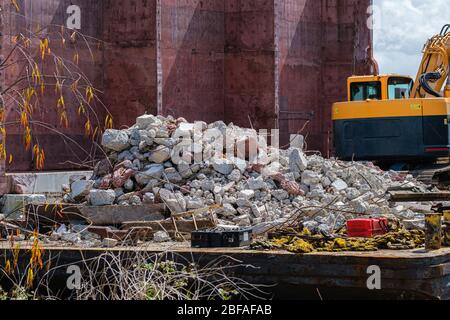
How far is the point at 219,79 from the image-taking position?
77.2 ft

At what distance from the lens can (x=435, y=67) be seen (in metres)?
21.9

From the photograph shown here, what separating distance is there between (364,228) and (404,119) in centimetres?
1117

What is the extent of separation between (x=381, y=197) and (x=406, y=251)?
396cm

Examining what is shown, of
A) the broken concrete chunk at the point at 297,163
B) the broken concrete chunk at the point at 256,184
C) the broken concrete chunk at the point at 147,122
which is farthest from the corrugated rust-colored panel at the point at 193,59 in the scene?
the broken concrete chunk at the point at 256,184

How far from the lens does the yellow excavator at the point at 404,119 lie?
68.7 feet

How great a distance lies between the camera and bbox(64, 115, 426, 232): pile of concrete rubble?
42.6 ft

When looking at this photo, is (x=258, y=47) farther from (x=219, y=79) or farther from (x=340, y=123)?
(x=340, y=123)

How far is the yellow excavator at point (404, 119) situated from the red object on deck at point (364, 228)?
1018 cm

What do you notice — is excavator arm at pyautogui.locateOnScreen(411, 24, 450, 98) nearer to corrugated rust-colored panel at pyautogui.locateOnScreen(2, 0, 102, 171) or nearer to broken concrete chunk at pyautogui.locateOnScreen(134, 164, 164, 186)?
corrugated rust-colored panel at pyautogui.locateOnScreen(2, 0, 102, 171)
